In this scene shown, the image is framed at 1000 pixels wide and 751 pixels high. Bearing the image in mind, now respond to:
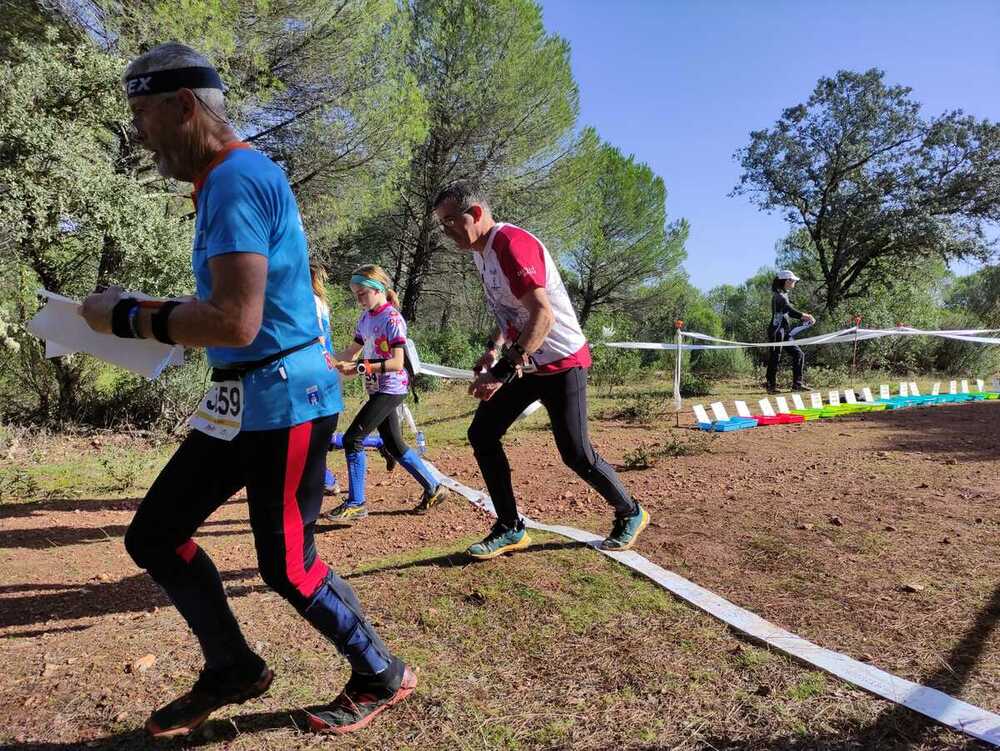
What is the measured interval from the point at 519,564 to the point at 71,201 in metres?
7.45

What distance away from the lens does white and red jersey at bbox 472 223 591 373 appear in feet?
10.00

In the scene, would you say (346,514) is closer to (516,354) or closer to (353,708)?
(516,354)

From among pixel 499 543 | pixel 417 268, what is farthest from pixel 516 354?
pixel 417 268

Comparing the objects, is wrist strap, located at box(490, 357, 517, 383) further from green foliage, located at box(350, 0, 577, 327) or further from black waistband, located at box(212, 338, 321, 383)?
green foliage, located at box(350, 0, 577, 327)

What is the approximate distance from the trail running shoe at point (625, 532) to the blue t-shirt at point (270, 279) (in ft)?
6.61

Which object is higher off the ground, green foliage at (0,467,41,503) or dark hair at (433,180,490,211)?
dark hair at (433,180,490,211)

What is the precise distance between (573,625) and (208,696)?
138 centimetres

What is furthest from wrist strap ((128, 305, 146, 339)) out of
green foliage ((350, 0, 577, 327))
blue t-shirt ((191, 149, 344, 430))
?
green foliage ((350, 0, 577, 327))

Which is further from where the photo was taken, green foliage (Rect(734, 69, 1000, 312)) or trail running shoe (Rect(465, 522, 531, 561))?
green foliage (Rect(734, 69, 1000, 312))

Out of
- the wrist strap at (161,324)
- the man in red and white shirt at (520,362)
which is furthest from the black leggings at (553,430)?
the wrist strap at (161,324)

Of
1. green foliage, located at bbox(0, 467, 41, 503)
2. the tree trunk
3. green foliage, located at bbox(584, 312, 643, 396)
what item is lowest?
green foliage, located at bbox(0, 467, 41, 503)

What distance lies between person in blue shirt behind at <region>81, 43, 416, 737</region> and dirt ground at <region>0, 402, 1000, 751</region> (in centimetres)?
19

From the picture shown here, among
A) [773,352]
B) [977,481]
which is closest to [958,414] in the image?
[773,352]

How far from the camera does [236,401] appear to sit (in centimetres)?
185
